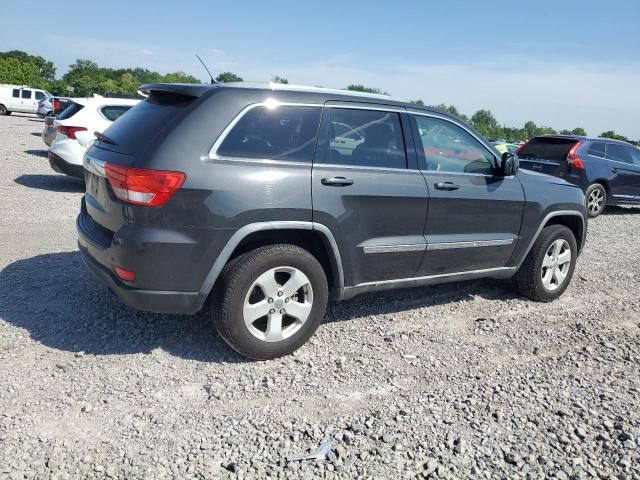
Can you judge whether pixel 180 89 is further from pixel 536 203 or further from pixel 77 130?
pixel 77 130

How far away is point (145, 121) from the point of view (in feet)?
11.7

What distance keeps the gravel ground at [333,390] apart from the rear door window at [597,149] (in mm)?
6479

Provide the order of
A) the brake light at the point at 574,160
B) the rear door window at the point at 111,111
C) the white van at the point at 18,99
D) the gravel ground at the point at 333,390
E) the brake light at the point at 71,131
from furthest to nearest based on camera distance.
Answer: the white van at the point at 18,99, the brake light at the point at 574,160, the rear door window at the point at 111,111, the brake light at the point at 71,131, the gravel ground at the point at 333,390

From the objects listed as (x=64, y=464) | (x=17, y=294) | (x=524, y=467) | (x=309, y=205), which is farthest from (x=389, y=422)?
(x=17, y=294)

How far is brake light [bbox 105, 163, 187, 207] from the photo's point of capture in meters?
3.12

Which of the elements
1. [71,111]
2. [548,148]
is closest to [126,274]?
[71,111]

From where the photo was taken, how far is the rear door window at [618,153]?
36.1 ft

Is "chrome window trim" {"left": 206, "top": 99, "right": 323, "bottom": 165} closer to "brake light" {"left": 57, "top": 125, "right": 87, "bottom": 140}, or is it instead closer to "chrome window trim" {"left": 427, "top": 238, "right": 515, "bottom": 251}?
"chrome window trim" {"left": 427, "top": 238, "right": 515, "bottom": 251}

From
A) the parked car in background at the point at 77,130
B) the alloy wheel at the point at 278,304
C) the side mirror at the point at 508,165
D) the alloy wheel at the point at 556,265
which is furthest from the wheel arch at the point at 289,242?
the parked car in background at the point at 77,130

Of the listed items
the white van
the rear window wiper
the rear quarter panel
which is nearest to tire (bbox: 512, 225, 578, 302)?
the rear quarter panel

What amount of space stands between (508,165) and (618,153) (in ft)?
27.0

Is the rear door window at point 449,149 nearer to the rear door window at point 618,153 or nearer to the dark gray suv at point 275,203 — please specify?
the dark gray suv at point 275,203

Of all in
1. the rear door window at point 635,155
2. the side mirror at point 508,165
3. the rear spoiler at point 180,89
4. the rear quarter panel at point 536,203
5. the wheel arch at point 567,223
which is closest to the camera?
the rear spoiler at point 180,89

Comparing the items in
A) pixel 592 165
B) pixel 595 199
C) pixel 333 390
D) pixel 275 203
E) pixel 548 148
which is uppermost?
pixel 548 148
